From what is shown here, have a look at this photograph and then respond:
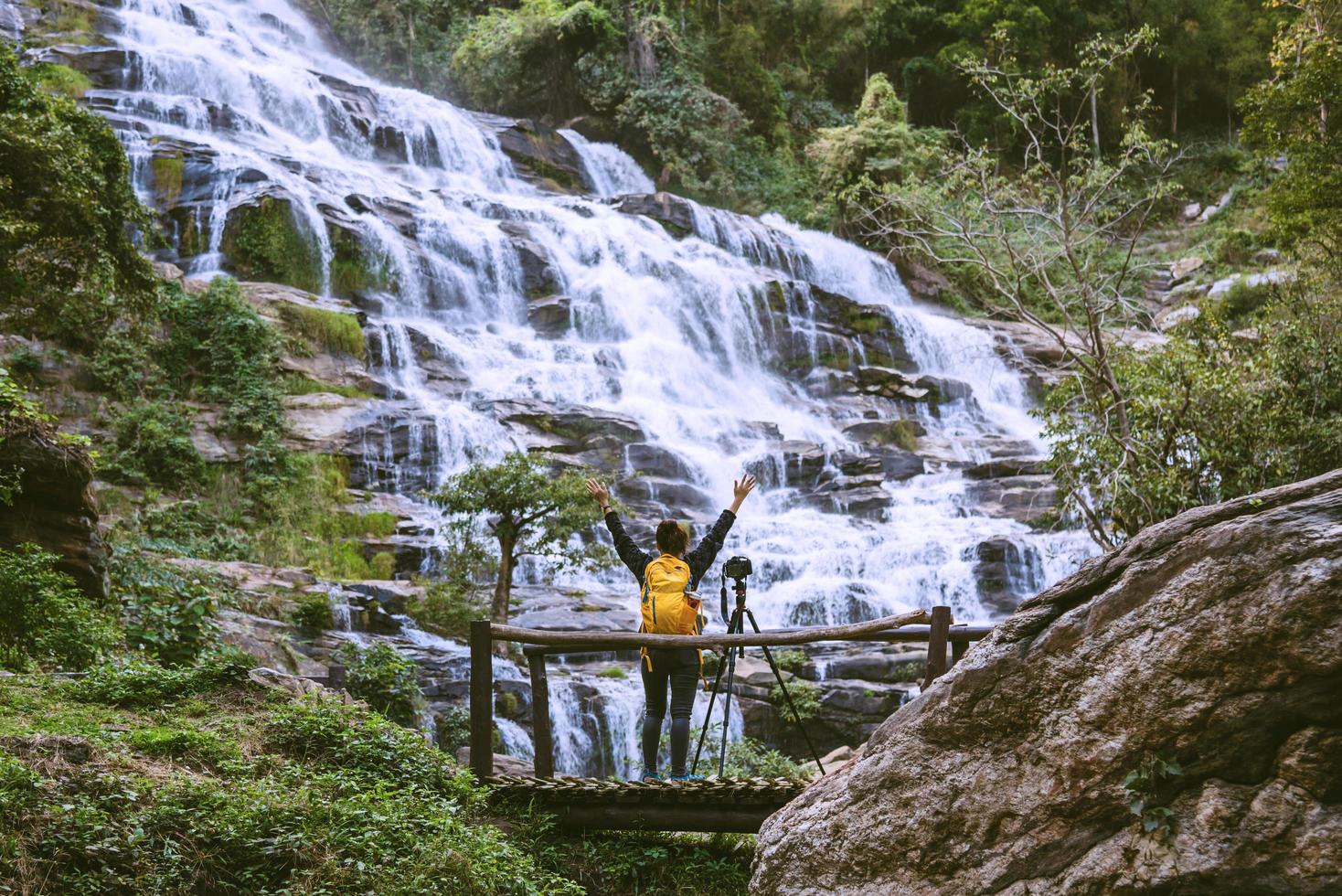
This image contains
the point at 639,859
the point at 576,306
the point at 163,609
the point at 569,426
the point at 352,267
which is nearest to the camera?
the point at 639,859

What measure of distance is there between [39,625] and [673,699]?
181 inches

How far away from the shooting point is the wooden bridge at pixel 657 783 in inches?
210

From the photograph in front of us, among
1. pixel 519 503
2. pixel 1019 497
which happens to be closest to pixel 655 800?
pixel 519 503

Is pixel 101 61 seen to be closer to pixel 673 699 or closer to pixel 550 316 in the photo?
pixel 550 316

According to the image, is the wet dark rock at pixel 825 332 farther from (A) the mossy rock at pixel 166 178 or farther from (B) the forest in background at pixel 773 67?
(A) the mossy rock at pixel 166 178

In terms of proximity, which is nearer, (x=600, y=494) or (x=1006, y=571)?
(x=600, y=494)

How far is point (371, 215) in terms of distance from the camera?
22.5 meters

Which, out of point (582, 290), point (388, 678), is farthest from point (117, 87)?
point (388, 678)

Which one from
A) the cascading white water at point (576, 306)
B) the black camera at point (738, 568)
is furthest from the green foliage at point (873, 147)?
the black camera at point (738, 568)

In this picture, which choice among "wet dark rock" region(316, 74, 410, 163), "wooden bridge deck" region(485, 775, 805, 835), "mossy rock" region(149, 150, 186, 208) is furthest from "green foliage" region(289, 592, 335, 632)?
"wet dark rock" region(316, 74, 410, 163)

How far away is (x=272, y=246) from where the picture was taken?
2072 cm

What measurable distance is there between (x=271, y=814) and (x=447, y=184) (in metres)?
24.5

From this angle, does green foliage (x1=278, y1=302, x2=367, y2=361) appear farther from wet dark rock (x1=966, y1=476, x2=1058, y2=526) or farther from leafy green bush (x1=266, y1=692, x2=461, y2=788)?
leafy green bush (x1=266, y1=692, x2=461, y2=788)

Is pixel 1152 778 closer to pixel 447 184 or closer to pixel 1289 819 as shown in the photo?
pixel 1289 819
